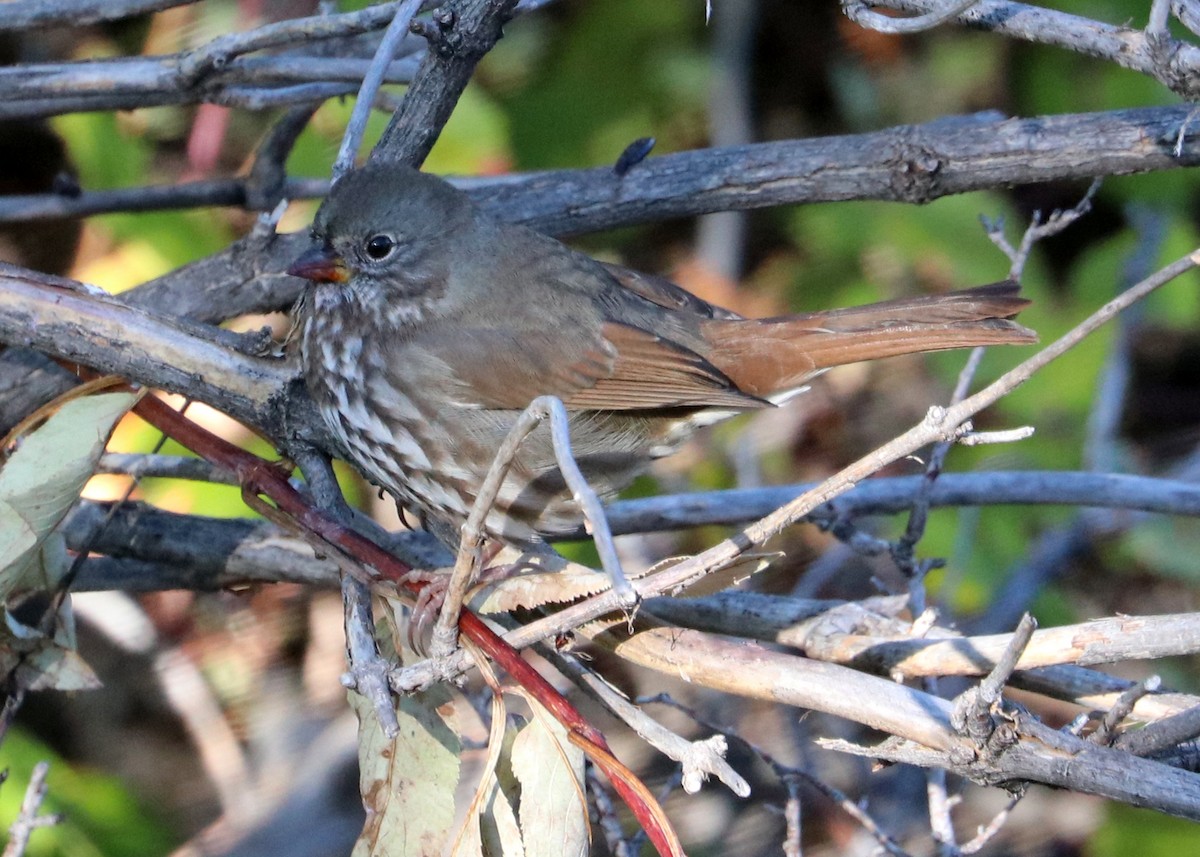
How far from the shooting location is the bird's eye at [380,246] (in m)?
2.82

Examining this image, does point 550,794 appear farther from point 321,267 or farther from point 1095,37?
point 1095,37

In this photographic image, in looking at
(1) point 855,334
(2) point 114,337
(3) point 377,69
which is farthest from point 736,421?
(2) point 114,337

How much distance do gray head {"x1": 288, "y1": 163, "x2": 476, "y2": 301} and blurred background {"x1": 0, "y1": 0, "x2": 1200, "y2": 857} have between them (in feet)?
3.20

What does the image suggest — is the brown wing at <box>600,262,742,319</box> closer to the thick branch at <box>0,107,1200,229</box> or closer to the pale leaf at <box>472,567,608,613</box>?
the thick branch at <box>0,107,1200,229</box>

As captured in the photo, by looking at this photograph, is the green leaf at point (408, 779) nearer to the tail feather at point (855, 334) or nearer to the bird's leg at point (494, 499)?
the bird's leg at point (494, 499)

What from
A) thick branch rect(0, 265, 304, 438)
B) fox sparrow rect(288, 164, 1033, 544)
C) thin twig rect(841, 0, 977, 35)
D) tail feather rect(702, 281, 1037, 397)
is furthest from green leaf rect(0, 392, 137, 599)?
thin twig rect(841, 0, 977, 35)

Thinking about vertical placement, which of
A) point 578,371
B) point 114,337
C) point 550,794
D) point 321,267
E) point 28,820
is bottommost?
point 28,820

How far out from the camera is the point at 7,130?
459cm

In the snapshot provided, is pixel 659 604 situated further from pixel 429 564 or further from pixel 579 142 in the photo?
pixel 579 142

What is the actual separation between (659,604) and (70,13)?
1712 mm

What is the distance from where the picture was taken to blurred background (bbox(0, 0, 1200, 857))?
13.4 ft

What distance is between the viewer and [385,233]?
2.83 meters

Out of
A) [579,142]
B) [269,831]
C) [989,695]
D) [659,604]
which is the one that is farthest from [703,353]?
[269,831]

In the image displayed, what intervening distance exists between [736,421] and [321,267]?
7.43 ft
